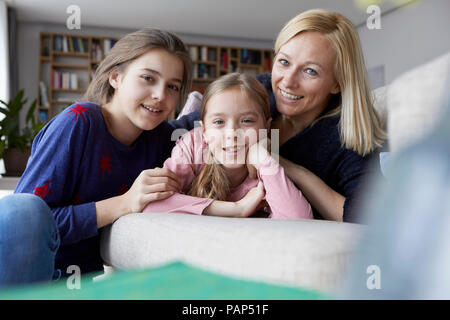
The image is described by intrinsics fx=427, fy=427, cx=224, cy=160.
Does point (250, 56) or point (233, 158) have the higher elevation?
point (250, 56)

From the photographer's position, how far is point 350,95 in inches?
45.4

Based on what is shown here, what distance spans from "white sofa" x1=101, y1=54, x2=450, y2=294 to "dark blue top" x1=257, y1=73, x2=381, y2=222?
448 millimetres

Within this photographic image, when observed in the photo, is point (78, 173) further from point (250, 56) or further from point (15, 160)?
point (250, 56)

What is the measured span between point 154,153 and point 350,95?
22.0 inches

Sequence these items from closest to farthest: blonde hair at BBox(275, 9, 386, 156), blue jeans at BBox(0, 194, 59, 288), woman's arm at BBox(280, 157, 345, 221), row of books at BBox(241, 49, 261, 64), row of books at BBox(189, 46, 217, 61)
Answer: blue jeans at BBox(0, 194, 59, 288), woman's arm at BBox(280, 157, 345, 221), blonde hair at BBox(275, 9, 386, 156), row of books at BBox(189, 46, 217, 61), row of books at BBox(241, 49, 261, 64)

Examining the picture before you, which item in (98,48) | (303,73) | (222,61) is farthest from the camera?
(222,61)

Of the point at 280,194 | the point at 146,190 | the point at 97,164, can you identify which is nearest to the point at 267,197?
the point at 280,194

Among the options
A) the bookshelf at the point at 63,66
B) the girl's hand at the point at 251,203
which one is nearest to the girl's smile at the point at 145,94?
the girl's hand at the point at 251,203

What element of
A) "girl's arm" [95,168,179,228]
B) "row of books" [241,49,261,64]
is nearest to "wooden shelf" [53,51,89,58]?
"row of books" [241,49,261,64]

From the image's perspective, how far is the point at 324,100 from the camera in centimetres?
128

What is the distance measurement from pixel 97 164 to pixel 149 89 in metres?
0.24

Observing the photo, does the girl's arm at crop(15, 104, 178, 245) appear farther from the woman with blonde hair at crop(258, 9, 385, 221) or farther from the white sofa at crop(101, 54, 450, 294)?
the woman with blonde hair at crop(258, 9, 385, 221)

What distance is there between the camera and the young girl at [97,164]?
2.33ft

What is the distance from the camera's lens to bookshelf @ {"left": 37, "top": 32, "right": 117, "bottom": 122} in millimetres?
6465
